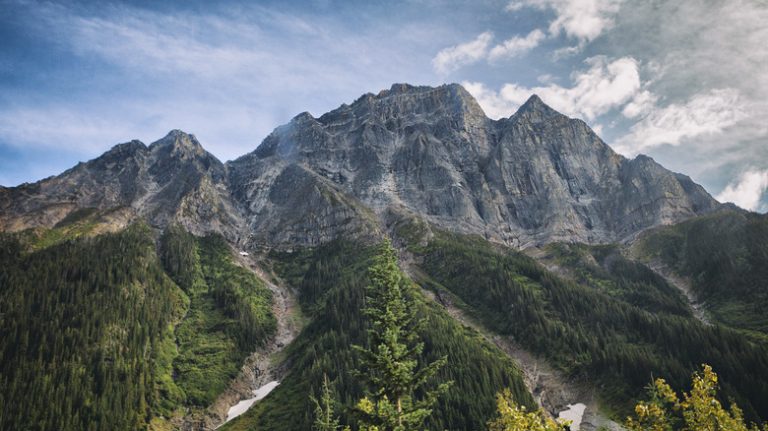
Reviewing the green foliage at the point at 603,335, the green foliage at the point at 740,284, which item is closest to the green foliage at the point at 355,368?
the green foliage at the point at 603,335

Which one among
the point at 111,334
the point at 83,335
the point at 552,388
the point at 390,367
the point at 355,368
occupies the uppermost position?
the point at 83,335

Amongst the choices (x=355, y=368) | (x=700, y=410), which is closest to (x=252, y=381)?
(x=355, y=368)

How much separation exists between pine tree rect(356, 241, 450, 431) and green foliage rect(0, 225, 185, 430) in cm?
10244

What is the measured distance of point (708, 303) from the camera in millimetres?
182000

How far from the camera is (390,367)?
93.9 ft

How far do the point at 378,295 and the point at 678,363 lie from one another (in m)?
123

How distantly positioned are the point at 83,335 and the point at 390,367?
131874 millimetres

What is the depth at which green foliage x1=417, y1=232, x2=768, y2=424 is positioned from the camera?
367ft

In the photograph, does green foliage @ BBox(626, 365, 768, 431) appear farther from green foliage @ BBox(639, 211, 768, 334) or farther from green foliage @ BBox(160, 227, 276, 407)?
green foliage @ BBox(639, 211, 768, 334)

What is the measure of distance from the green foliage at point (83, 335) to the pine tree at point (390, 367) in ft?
A: 336

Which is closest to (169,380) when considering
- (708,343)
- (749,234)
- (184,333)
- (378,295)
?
(184,333)

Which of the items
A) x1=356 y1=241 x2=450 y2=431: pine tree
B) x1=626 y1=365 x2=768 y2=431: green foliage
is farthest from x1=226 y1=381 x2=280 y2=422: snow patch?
x1=626 y1=365 x2=768 y2=431: green foliage

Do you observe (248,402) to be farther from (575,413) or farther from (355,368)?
(575,413)

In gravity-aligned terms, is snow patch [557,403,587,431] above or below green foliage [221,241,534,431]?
below
